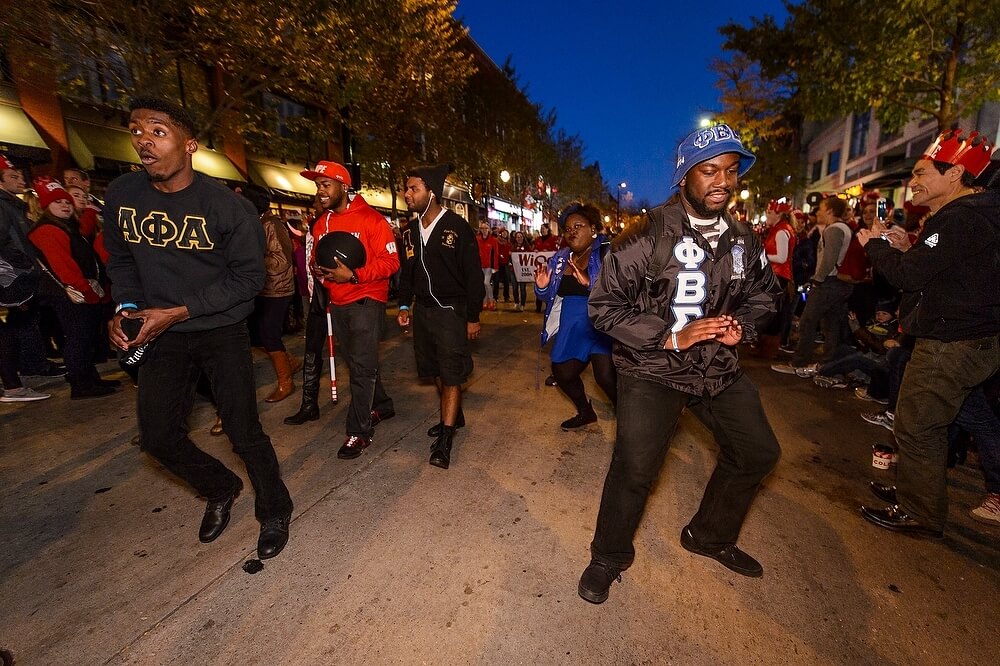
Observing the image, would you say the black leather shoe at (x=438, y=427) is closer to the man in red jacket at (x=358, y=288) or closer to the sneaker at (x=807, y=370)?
the man in red jacket at (x=358, y=288)

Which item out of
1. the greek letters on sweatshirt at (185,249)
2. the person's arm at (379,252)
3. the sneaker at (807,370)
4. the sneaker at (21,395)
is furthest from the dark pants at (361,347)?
the sneaker at (807,370)

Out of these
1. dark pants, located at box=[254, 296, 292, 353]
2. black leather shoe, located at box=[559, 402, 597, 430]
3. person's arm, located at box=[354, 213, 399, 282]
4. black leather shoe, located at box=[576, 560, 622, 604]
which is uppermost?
person's arm, located at box=[354, 213, 399, 282]

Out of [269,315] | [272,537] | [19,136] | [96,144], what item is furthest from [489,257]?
[19,136]

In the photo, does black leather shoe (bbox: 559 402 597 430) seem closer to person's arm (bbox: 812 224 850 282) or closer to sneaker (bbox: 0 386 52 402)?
person's arm (bbox: 812 224 850 282)

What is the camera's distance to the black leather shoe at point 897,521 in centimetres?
288

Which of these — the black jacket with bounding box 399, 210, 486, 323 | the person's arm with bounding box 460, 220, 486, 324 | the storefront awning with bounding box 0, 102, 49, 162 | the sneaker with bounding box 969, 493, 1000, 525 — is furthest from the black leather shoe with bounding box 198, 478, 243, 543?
the storefront awning with bounding box 0, 102, 49, 162

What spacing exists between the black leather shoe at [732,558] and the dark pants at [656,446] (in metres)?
0.33

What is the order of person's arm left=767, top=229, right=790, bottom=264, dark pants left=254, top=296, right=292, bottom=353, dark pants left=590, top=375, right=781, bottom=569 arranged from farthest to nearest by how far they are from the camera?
1. person's arm left=767, top=229, right=790, bottom=264
2. dark pants left=254, top=296, right=292, bottom=353
3. dark pants left=590, top=375, right=781, bottom=569

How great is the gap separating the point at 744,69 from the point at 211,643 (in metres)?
32.2

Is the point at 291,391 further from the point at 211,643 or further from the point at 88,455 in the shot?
the point at 211,643

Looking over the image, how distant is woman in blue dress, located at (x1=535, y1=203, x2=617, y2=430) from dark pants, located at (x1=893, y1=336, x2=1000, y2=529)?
1.96m

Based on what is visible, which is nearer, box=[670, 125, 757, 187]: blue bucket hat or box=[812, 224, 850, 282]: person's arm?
box=[670, 125, 757, 187]: blue bucket hat

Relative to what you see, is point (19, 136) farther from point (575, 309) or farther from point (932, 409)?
point (932, 409)

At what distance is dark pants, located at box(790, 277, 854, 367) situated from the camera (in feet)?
19.0
